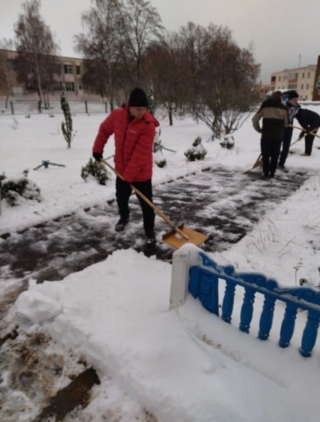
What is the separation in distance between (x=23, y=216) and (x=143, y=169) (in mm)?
1977

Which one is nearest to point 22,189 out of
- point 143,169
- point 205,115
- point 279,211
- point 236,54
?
point 143,169

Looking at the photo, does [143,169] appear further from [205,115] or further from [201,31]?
[201,31]

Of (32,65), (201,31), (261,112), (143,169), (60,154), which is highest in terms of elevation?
(201,31)

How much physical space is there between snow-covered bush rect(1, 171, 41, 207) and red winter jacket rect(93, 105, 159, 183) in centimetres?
190

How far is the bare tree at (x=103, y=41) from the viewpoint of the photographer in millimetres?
27947

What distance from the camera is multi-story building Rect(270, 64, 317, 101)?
6719 centimetres

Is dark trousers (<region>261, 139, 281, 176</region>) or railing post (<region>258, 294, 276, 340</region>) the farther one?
dark trousers (<region>261, 139, 281, 176</region>)

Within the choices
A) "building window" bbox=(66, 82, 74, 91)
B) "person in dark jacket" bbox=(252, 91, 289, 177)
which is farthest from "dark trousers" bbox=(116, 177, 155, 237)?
"building window" bbox=(66, 82, 74, 91)

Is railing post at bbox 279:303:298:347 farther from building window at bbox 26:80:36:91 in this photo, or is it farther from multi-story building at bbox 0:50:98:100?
multi-story building at bbox 0:50:98:100

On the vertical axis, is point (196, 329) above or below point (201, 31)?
below

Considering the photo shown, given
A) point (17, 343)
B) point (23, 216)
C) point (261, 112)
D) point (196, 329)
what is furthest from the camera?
point (261, 112)

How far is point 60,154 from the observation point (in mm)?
9930

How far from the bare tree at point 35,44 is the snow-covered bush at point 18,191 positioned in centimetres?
3032

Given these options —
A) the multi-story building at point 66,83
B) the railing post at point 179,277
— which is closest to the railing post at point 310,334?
the railing post at point 179,277
